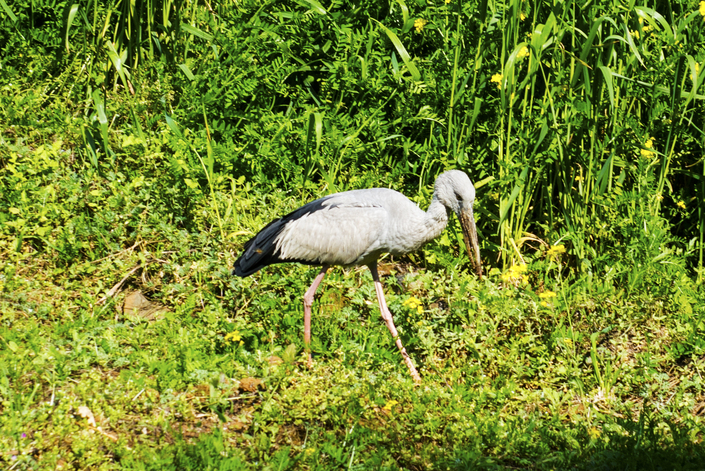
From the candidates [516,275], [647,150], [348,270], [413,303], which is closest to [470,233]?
[516,275]

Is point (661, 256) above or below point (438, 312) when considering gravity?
above

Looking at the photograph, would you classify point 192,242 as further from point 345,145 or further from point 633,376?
point 633,376

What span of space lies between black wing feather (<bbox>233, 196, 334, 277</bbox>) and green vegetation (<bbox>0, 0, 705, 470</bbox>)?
34 centimetres

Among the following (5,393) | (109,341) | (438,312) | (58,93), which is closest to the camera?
(5,393)

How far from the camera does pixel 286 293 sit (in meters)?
4.57

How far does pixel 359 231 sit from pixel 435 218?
0.48m

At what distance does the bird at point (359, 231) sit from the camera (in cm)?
405

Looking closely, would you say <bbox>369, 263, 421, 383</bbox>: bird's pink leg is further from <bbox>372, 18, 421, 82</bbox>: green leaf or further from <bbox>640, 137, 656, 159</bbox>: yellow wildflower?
<bbox>640, 137, 656, 159</bbox>: yellow wildflower

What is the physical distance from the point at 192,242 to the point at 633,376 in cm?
303

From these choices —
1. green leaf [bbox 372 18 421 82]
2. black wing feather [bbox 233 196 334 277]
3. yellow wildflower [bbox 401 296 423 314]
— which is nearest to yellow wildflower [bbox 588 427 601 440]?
yellow wildflower [bbox 401 296 423 314]

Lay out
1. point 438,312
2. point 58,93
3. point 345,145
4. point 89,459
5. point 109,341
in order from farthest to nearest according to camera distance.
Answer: point 58,93 → point 345,145 → point 438,312 → point 109,341 → point 89,459

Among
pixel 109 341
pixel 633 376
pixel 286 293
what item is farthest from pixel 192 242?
pixel 633 376

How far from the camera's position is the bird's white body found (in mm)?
4047

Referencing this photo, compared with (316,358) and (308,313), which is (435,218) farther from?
(316,358)
